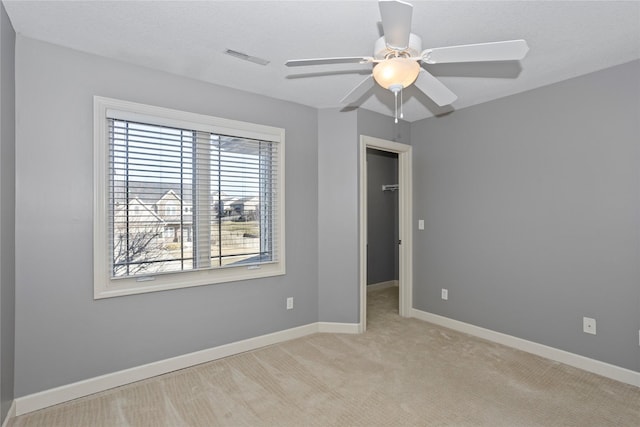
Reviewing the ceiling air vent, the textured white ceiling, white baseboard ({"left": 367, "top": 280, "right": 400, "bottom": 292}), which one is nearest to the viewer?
the textured white ceiling

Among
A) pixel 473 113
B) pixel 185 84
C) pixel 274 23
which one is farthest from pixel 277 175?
pixel 473 113

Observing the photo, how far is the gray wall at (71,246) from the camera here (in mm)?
2201

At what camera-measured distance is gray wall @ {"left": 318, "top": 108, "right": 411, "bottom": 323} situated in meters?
3.60

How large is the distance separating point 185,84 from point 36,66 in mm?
976

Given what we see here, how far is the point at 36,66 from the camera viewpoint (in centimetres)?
223

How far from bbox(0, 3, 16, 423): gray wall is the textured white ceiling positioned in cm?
24

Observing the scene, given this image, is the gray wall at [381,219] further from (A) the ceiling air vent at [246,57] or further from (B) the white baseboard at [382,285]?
(A) the ceiling air vent at [246,57]

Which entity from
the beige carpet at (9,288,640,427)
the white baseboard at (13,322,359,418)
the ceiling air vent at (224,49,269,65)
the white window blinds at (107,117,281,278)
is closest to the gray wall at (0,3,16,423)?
the white baseboard at (13,322,359,418)

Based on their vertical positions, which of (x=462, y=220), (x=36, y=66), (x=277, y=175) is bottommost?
(x=462, y=220)

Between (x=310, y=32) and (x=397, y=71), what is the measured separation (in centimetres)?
80

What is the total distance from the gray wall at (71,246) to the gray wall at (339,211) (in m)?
1.23

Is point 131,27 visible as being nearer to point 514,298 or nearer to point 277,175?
point 277,175

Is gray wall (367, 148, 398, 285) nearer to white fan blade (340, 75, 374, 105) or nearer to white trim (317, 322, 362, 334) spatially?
white trim (317, 322, 362, 334)

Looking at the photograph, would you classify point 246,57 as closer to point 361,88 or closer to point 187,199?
point 361,88
